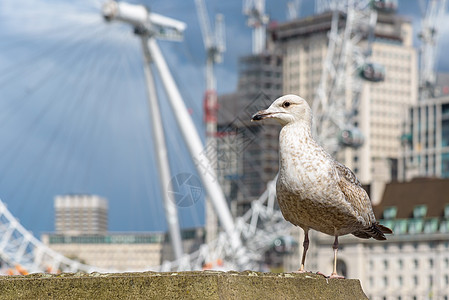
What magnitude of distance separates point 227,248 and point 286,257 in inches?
2137

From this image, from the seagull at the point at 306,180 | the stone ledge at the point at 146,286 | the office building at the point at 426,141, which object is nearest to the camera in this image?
the stone ledge at the point at 146,286

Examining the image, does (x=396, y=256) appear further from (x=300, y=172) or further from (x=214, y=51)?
(x=300, y=172)

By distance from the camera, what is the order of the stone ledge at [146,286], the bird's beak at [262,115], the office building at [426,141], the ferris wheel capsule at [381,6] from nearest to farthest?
the stone ledge at [146,286], the bird's beak at [262,115], the ferris wheel capsule at [381,6], the office building at [426,141]

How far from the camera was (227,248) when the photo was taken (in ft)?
244

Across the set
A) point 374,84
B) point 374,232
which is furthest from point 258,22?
point 374,232

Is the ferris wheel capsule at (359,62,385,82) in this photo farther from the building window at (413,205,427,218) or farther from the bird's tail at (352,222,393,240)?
the bird's tail at (352,222,393,240)

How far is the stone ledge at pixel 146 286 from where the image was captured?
6.53 meters

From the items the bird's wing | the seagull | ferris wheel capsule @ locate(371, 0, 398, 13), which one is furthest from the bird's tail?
ferris wheel capsule @ locate(371, 0, 398, 13)

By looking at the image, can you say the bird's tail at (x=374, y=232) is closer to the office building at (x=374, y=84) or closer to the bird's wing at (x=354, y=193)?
the bird's wing at (x=354, y=193)

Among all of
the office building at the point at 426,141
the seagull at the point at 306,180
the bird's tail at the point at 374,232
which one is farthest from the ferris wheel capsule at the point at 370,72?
the seagull at the point at 306,180

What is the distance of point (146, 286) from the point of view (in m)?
6.57

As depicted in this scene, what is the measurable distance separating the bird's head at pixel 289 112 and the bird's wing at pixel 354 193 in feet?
1.95

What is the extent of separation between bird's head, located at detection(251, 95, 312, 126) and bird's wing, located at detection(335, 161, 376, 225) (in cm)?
59

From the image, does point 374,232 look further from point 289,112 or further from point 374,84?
point 374,84
